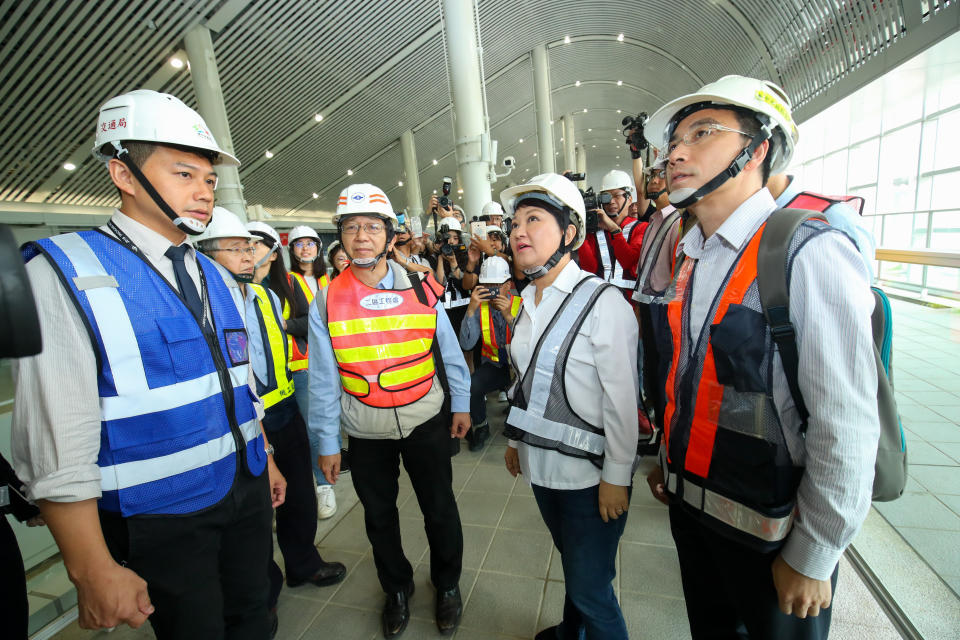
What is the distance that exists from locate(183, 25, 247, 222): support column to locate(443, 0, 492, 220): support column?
418 cm

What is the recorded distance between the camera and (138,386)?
115 centimetres

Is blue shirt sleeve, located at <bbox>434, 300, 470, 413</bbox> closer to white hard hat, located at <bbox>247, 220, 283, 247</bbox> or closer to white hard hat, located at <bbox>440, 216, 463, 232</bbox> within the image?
white hard hat, located at <bbox>247, 220, 283, 247</bbox>

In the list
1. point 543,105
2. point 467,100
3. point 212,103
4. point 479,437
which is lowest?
point 479,437

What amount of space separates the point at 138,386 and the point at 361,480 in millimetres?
1184

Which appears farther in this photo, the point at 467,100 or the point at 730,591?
the point at 467,100

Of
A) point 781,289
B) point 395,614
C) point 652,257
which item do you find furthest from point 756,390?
point 395,614

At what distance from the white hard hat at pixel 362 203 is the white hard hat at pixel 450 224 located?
9.85ft

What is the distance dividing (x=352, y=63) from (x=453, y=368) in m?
Answer: 13.3

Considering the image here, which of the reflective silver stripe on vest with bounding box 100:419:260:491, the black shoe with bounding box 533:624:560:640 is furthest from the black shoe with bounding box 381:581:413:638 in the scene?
the reflective silver stripe on vest with bounding box 100:419:260:491

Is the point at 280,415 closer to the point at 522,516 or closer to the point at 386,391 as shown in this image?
the point at 386,391

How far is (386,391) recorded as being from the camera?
198 centimetres

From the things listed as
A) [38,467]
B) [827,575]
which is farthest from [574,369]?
[38,467]

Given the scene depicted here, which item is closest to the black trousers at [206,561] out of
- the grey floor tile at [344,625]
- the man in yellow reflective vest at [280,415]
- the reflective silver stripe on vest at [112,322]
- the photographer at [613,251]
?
the reflective silver stripe on vest at [112,322]

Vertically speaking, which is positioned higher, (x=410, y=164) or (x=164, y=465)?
(x=410, y=164)
